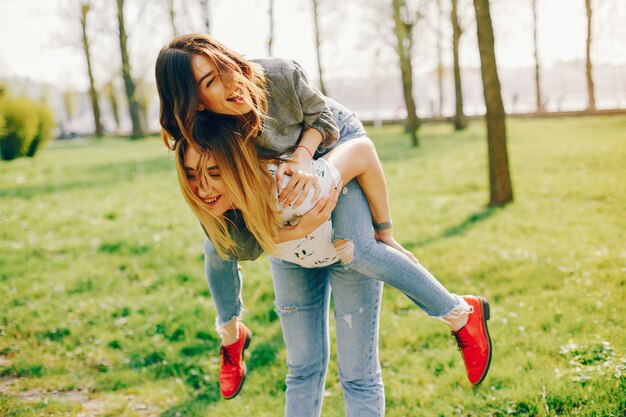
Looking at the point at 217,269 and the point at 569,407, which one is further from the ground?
the point at 217,269

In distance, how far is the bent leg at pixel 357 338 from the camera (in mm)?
2289

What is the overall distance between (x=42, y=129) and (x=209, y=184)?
18.0m

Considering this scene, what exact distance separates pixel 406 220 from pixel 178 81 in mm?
5858

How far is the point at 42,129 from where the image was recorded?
17438 mm

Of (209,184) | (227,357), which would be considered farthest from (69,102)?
(209,184)

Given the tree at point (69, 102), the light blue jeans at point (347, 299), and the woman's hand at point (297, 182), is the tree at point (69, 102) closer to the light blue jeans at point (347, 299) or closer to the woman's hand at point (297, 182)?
the light blue jeans at point (347, 299)

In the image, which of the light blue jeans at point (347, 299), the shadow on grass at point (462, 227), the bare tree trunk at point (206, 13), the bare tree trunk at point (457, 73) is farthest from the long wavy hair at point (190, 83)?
the bare tree trunk at point (206, 13)

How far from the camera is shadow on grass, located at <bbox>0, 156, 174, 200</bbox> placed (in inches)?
415

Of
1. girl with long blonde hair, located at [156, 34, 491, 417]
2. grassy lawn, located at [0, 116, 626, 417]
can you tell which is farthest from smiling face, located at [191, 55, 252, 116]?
grassy lawn, located at [0, 116, 626, 417]

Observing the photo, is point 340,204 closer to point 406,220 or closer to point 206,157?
point 206,157

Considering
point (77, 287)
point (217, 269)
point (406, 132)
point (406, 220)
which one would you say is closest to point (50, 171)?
point (77, 287)

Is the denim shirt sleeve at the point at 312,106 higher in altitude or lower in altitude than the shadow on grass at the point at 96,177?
higher

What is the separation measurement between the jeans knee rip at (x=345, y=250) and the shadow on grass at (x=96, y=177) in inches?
306

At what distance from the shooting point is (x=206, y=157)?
1.88m
